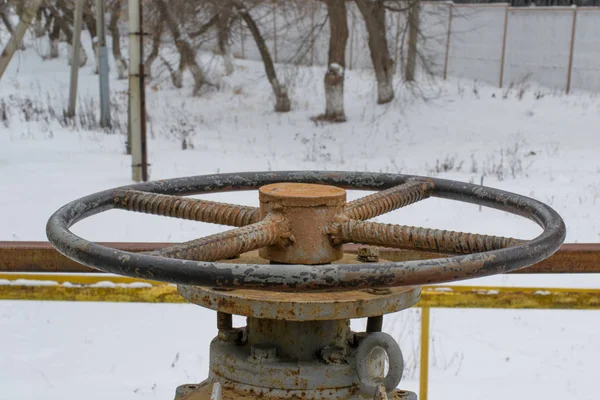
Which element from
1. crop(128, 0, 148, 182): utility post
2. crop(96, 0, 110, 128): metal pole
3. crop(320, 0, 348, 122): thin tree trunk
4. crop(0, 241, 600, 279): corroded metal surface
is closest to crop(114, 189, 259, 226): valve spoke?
crop(0, 241, 600, 279): corroded metal surface

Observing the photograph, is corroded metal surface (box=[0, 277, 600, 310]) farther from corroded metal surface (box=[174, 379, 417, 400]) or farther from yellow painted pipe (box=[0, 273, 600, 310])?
corroded metal surface (box=[174, 379, 417, 400])

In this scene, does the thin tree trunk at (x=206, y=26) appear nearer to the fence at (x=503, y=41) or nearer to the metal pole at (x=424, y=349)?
the fence at (x=503, y=41)

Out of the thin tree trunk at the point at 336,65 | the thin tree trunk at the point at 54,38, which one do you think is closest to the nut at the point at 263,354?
the thin tree trunk at the point at 336,65

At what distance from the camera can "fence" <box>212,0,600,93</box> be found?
16297 millimetres

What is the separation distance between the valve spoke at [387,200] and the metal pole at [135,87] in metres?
6.73

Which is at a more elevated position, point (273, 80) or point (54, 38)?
point (54, 38)

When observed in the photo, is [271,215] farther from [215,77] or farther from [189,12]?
[215,77]

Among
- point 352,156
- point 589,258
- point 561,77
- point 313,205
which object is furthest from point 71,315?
point 561,77

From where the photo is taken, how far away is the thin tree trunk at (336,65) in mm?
14383

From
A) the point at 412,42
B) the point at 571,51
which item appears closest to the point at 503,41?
the point at 571,51

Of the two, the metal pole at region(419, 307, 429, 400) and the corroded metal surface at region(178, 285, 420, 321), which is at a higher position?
the corroded metal surface at region(178, 285, 420, 321)

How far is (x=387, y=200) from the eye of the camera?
5.13ft

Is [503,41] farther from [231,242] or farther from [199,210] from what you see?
[231,242]

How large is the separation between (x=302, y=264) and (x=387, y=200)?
0.30 m
